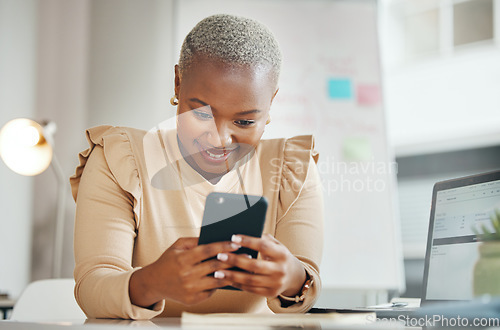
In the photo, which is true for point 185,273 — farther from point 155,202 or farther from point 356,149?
point 356,149

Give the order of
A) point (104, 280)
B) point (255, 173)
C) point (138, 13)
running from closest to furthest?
point (104, 280) → point (255, 173) → point (138, 13)

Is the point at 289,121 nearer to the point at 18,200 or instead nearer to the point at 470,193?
the point at 470,193

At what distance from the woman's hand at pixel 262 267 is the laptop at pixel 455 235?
0.13 metres

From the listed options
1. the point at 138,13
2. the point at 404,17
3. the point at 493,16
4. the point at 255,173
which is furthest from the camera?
the point at 404,17

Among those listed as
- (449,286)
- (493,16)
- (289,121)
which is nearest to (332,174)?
(289,121)

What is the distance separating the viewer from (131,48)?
1185 millimetres

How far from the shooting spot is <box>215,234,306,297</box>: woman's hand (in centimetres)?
61

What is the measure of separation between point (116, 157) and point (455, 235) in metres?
0.51

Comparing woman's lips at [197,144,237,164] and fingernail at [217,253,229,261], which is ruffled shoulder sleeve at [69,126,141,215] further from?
fingernail at [217,253,229,261]

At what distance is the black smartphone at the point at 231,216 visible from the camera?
1.95 ft

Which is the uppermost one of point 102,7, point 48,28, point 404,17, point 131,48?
point 404,17

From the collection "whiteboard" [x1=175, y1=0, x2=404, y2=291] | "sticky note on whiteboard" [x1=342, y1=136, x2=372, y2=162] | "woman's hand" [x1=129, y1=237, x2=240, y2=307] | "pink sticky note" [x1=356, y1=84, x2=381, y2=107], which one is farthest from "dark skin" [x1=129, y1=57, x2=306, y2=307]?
"pink sticky note" [x1=356, y1=84, x2=381, y2=107]

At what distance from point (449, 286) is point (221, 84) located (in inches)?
16.3

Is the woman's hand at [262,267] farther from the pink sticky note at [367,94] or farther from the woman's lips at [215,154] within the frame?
the pink sticky note at [367,94]
